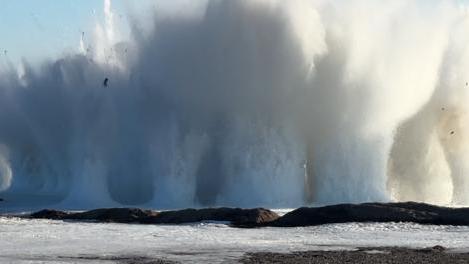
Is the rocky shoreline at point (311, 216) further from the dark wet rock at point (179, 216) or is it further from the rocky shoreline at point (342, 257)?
the rocky shoreline at point (342, 257)

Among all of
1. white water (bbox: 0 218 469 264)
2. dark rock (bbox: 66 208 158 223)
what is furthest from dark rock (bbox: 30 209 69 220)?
white water (bbox: 0 218 469 264)

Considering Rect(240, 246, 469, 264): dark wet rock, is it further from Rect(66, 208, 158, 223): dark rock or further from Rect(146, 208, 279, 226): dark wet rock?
Rect(66, 208, 158, 223): dark rock

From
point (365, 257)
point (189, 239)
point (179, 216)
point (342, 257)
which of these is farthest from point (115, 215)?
point (365, 257)

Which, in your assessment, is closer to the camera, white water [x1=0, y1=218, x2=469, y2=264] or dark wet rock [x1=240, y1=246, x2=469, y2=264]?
dark wet rock [x1=240, y1=246, x2=469, y2=264]

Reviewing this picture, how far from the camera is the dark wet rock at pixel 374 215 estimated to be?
35.2m

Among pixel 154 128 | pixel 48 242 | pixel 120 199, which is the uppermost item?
pixel 154 128

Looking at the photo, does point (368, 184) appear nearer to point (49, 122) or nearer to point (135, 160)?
point (135, 160)

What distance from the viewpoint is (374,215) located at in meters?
35.6

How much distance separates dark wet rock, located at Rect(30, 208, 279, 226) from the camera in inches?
1432

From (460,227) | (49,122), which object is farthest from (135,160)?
(460,227)

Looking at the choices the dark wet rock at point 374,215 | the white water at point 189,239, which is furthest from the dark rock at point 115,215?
the dark wet rock at point 374,215

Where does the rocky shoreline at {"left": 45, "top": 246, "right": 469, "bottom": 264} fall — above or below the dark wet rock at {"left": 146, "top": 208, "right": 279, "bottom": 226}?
below

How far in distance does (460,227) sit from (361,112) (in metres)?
17.4

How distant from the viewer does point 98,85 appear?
5719 centimetres
